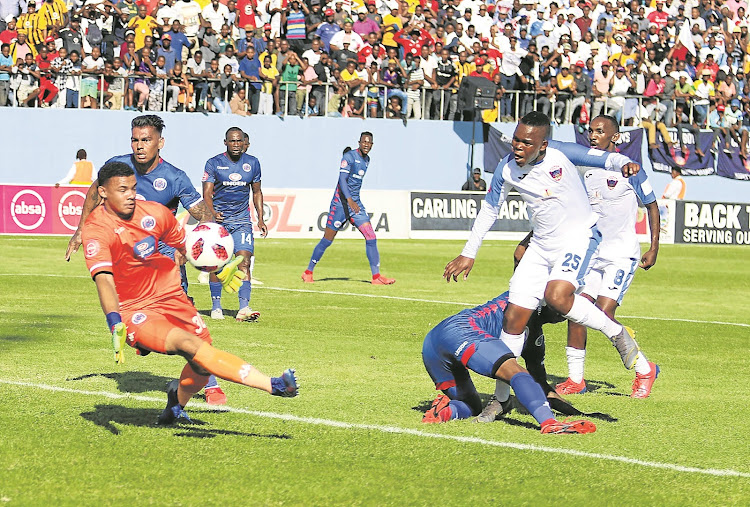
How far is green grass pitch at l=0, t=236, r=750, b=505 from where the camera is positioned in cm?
616

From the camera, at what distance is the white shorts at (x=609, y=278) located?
10.4 metres

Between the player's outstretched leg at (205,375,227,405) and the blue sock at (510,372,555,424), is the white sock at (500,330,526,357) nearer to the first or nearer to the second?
the blue sock at (510,372,555,424)

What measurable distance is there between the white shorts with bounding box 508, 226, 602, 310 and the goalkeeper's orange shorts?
8.17ft

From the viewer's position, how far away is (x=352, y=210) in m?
20.2

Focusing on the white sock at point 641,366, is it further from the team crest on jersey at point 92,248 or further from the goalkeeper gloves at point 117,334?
the team crest on jersey at point 92,248

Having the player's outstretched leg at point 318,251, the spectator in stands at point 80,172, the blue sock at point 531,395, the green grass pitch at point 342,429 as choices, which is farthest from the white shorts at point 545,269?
the spectator in stands at point 80,172

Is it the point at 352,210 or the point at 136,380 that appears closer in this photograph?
the point at 136,380

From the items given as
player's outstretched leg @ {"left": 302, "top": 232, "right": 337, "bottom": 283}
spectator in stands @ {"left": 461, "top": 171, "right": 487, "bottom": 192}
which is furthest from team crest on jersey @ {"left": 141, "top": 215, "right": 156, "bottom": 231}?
spectator in stands @ {"left": 461, "top": 171, "right": 487, "bottom": 192}

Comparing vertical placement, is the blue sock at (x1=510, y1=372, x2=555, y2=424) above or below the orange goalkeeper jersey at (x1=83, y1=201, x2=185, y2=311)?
below

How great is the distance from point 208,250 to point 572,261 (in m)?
2.99

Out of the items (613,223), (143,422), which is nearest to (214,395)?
(143,422)

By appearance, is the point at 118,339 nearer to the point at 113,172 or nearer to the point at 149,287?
the point at 149,287

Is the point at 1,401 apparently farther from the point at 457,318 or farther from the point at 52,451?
the point at 457,318

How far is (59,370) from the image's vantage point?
10.0 metres
